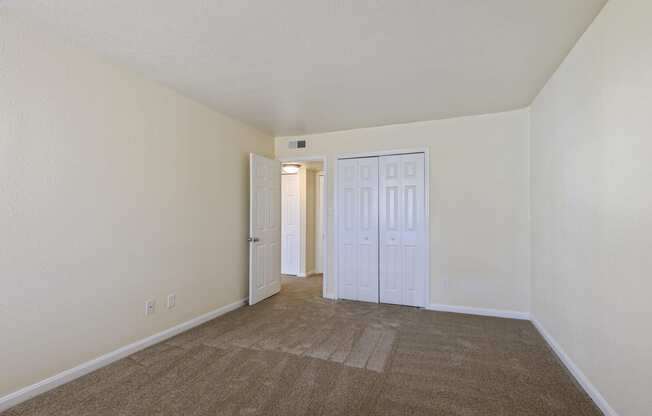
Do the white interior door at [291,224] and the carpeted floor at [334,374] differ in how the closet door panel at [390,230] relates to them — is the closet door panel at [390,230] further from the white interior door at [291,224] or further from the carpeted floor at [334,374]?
the white interior door at [291,224]

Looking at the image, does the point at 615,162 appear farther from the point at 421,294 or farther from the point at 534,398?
the point at 421,294

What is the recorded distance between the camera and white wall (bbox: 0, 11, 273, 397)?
198cm

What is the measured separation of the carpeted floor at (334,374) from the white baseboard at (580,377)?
0.05 metres

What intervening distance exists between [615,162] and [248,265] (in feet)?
12.6

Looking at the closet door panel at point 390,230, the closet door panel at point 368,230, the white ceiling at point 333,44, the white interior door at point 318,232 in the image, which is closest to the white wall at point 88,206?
the white ceiling at point 333,44

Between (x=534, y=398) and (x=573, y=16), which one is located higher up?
(x=573, y=16)

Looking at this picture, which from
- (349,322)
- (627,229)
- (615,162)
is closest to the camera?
(627,229)

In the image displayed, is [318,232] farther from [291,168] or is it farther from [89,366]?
[89,366]

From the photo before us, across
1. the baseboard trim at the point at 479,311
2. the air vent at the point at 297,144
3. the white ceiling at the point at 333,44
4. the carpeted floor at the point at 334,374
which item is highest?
the white ceiling at the point at 333,44

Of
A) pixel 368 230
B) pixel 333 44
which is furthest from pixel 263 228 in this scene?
pixel 333 44

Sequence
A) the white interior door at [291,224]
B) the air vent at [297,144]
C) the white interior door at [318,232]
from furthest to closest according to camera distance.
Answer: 1. the white interior door at [318,232]
2. the white interior door at [291,224]
3. the air vent at [297,144]

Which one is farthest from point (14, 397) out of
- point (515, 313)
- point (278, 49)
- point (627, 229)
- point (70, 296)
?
point (515, 313)

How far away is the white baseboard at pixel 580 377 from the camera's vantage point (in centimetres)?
188

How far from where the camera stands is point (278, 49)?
2.33 m
